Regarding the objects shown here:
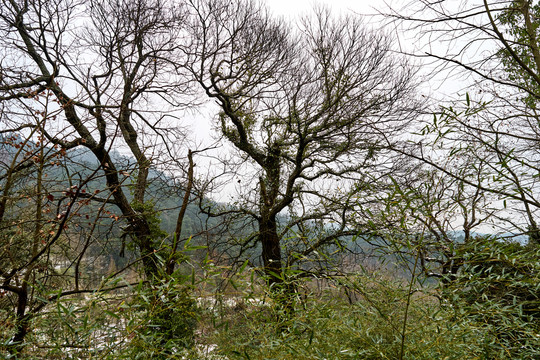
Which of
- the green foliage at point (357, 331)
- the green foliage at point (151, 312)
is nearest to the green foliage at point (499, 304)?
the green foliage at point (357, 331)

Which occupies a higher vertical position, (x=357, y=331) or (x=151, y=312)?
(x=151, y=312)

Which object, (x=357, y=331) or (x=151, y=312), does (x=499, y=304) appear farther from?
(x=151, y=312)

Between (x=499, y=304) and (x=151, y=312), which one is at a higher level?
(x=151, y=312)

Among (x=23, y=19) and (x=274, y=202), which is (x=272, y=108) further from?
(x=23, y=19)

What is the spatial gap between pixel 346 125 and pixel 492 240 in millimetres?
3196

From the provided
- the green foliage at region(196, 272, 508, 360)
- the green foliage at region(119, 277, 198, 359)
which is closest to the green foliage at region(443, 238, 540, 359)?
the green foliage at region(196, 272, 508, 360)

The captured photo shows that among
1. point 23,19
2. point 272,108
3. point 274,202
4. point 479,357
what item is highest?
point 23,19

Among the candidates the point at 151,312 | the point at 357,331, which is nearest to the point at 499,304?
the point at 357,331

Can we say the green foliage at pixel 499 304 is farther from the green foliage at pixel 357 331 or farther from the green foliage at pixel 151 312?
the green foliage at pixel 151 312

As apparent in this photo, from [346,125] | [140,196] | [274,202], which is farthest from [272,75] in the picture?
[140,196]

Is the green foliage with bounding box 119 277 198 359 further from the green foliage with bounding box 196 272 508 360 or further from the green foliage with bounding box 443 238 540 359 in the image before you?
the green foliage with bounding box 443 238 540 359

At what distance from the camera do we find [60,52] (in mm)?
3553

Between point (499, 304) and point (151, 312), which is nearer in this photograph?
point (151, 312)

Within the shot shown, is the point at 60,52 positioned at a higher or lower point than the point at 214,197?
higher
